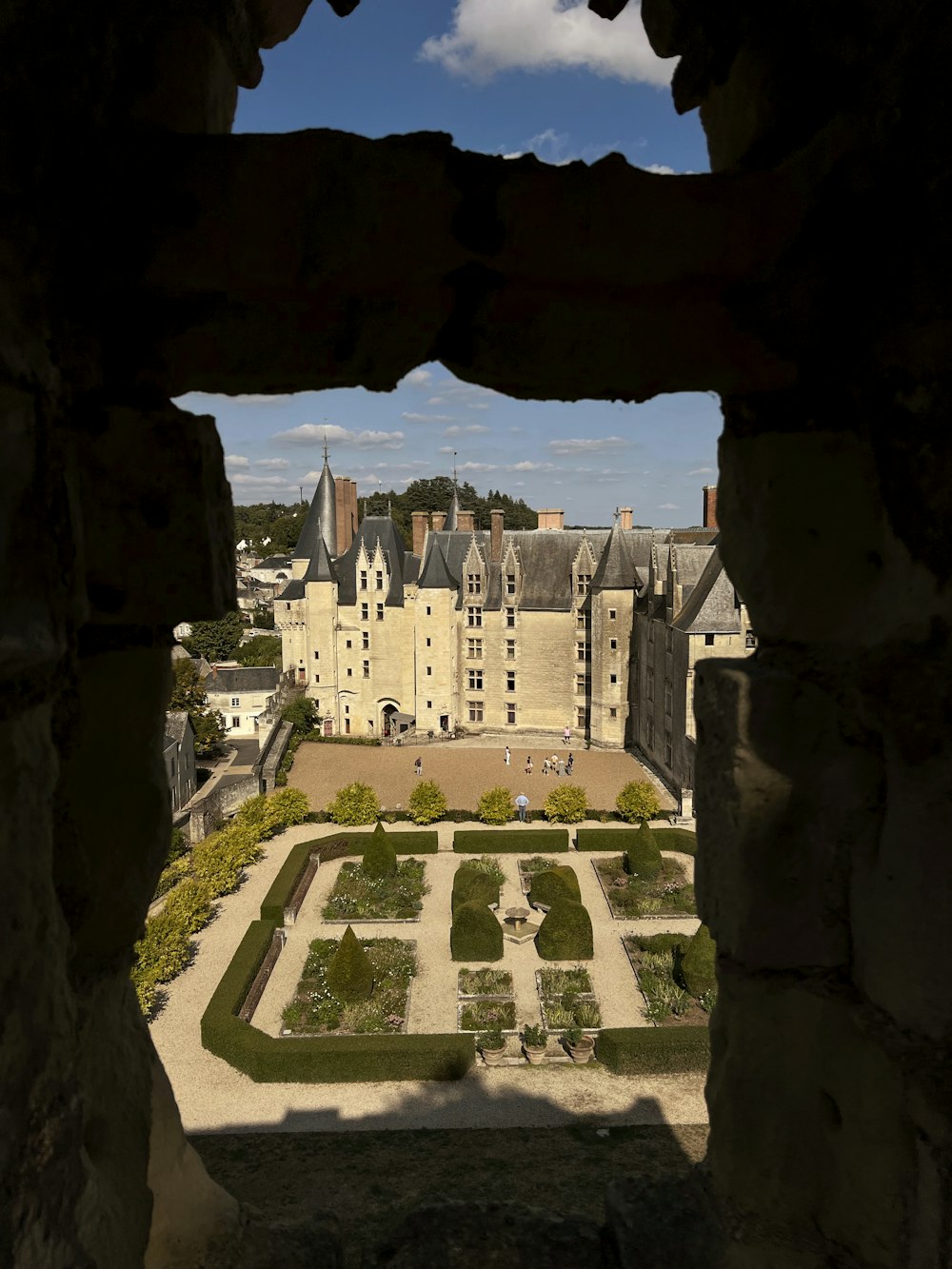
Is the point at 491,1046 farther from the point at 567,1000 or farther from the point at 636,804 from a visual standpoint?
the point at 636,804

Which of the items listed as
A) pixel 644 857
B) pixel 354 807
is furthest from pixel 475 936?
pixel 354 807

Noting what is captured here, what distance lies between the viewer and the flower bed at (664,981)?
12.9 metres

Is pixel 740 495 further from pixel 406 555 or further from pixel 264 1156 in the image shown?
pixel 406 555

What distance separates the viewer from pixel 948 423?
186 cm

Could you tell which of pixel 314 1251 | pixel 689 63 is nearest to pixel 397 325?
pixel 689 63

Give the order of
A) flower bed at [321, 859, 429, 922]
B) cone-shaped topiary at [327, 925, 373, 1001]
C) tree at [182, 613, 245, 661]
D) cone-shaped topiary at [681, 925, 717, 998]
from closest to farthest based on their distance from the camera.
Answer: cone-shaped topiary at [327, 925, 373, 1001]
cone-shaped topiary at [681, 925, 717, 998]
flower bed at [321, 859, 429, 922]
tree at [182, 613, 245, 661]

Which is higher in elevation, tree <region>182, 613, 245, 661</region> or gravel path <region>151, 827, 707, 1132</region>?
tree <region>182, 613, 245, 661</region>

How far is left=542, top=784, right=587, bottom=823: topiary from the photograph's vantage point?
2159 cm

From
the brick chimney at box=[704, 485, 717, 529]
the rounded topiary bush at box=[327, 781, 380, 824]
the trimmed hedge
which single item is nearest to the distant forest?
the brick chimney at box=[704, 485, 717, 529]

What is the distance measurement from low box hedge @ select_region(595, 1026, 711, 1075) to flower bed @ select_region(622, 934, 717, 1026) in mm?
818

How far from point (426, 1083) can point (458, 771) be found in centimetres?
1601

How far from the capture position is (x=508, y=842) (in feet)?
66.8

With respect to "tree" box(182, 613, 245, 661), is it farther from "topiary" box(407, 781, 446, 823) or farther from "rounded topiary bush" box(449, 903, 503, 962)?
"rounded topiary bush" box(449, 903, 503, 962)

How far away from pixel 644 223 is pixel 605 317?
24 centimetres
